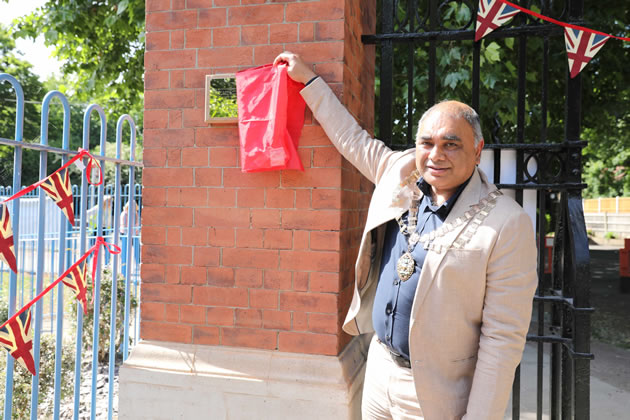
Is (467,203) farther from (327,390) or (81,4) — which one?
(81,4)

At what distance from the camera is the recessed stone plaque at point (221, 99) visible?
2637mm

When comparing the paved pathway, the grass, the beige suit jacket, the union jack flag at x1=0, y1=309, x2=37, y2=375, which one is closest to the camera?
the beige suit jacket

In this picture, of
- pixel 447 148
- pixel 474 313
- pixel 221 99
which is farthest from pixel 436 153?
pixel 221 99

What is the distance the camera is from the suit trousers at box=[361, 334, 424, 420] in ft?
6.46

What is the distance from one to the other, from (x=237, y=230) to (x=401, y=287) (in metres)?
1.05

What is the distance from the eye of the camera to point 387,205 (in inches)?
86.9

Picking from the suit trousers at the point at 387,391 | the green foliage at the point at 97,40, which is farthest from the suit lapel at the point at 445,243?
the green foliage at the point at 97,40

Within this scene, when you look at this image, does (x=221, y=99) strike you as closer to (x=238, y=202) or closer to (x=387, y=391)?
(x=238, y=202)

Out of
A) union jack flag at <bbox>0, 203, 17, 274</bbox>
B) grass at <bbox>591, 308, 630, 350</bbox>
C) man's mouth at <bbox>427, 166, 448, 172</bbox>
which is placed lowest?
grass at <bbox>591, 308, 630, 350</bbox>

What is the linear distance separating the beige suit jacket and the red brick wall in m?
0.75

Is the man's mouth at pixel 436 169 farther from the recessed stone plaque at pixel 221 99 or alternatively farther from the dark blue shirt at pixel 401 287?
the recessed stone plaque at pixel 221 99

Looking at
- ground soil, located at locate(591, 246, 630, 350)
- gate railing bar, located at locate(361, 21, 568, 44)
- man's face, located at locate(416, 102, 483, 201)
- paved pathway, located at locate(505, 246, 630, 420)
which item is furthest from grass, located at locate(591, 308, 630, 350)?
man's face, located at locate(416, 102, 483, 201)

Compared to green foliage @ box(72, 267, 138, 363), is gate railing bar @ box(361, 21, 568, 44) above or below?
above

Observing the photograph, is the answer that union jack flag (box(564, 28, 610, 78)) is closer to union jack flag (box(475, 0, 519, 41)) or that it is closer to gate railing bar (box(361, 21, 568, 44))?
gate railing bar (box(361, 21, 568, 44))
